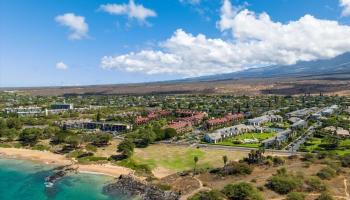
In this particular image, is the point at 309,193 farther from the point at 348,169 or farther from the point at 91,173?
the point at 91,173

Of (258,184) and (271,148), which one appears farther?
(271,148)

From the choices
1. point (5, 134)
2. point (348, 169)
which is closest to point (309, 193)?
point (348, 169)

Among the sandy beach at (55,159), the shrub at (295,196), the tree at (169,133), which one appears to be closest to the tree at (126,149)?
the sandy beach at (55,159)

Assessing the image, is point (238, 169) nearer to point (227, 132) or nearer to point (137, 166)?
point (137, 166)

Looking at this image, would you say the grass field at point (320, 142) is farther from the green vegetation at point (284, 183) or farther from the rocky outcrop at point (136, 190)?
the rocky outcrop at point (136, 190)

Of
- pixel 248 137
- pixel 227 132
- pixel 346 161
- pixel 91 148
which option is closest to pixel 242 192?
pixel 346 161

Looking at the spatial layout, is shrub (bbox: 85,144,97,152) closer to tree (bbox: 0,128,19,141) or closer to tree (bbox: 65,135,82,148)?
tree (bbox: 65,135,82,148)
